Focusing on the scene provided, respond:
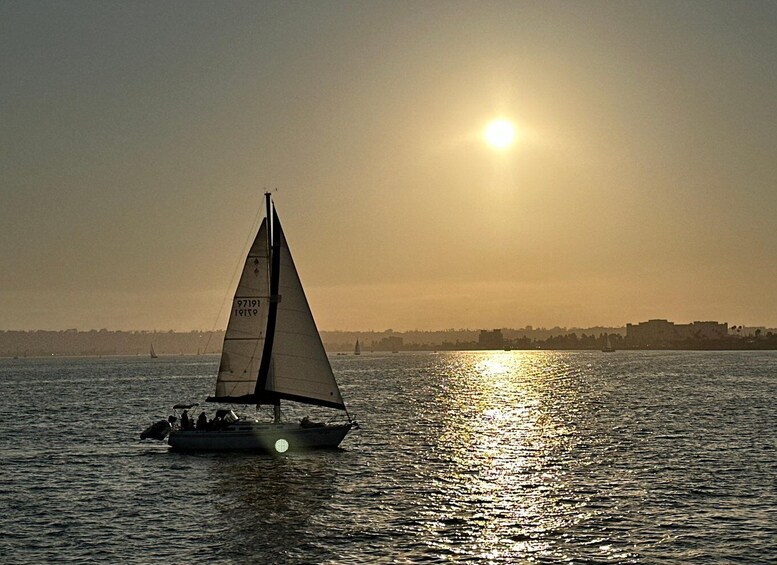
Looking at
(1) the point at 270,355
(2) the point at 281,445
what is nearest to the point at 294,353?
(1) the point at 270,355

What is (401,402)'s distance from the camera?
12106cm

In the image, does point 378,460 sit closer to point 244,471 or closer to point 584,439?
point 244,471

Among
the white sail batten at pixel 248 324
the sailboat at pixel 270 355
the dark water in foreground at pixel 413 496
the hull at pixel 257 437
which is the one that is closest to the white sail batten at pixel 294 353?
the sailboat at pixel 270 355

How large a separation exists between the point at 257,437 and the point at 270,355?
17.8ft

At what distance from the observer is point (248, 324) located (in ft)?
185

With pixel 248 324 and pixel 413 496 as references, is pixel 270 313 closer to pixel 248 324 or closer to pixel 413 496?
pixel 248 324

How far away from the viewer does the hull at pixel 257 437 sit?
181ft

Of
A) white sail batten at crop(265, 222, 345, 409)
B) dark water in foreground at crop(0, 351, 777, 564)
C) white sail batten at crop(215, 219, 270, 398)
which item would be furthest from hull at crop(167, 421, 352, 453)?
white sail batten at crop(215, 219, 270, 398)

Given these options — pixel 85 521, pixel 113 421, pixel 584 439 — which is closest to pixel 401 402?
pixel 113 421

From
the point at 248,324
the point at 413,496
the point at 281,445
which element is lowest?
the point at 413,496

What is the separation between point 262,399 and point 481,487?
16562 mm

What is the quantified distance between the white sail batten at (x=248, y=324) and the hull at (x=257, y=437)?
2.59m

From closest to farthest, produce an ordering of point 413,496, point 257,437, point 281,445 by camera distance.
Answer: point 413,496 → point 257,437 → point 281,445

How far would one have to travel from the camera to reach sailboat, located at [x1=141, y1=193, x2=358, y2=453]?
55688mm
